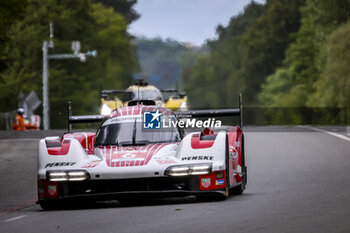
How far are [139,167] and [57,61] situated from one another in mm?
73348

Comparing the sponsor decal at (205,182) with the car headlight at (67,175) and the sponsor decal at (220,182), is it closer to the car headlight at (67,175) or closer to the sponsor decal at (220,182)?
the sponsor decal at (220,182)

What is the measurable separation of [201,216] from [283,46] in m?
104

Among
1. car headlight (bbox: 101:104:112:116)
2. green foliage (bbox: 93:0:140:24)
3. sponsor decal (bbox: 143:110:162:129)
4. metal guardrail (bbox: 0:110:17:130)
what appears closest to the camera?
sponsor decal (bbox: 143:110:162:129)

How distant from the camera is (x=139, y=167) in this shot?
12.3 meters

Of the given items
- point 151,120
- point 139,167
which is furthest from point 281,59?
point 139,167

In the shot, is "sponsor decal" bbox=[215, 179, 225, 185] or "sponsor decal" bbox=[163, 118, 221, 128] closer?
"sponsor decal" bbox=[215, 179, 225, 185]

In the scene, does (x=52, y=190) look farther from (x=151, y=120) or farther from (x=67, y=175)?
(x=151, y=120)

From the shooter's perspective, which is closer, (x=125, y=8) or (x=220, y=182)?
(x=220, y=182)

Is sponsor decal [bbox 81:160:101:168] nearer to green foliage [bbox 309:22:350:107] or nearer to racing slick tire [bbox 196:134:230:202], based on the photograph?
racing slick tire [bbox 196:134:230:202]

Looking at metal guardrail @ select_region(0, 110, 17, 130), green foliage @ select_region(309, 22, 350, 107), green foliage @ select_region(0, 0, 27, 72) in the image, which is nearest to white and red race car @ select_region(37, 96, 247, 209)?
green foliage @ select_region(0, 0, 27, 72)

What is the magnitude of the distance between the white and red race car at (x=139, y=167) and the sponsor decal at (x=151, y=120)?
0.07 metres

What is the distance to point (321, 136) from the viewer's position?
30.9 meters

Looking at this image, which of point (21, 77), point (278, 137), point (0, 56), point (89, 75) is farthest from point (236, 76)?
point (278, 137)

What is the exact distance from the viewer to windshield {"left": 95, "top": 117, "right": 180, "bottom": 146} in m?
13.8
